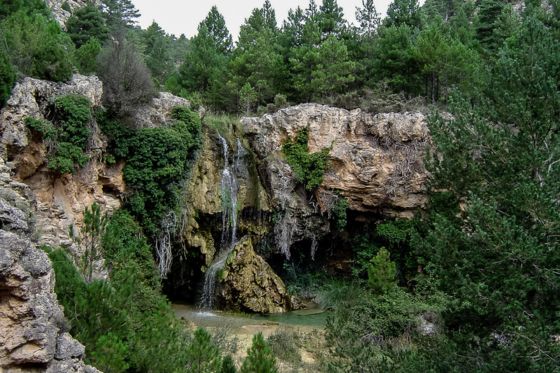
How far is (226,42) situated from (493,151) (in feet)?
93.7

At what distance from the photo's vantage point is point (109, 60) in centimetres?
1623

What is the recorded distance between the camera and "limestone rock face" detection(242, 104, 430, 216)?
20.4m

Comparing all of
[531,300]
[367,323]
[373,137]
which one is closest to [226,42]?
[373,137]

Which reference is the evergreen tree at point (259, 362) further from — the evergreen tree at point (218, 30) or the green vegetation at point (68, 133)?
the evergreen tree at point (218, 30)

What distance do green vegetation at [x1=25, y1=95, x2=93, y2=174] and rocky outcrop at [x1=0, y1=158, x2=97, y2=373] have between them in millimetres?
8265

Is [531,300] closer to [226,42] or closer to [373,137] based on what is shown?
[373,137]

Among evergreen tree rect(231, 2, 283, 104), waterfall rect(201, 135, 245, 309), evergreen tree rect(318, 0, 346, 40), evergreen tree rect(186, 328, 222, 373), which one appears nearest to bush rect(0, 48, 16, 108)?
waterfall rect(201, 135, 245, 309)

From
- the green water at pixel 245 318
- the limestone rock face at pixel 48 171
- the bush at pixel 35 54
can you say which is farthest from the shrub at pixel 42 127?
the green water at pixel 245 318

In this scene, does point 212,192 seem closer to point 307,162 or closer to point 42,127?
point 307,162

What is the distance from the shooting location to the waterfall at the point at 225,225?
722 inches

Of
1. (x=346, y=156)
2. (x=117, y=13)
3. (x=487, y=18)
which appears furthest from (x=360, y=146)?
(x=117, y=13)

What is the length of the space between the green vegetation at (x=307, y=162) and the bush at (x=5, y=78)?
34.8 feet

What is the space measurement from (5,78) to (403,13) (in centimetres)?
2297

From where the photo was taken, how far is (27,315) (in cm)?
521
